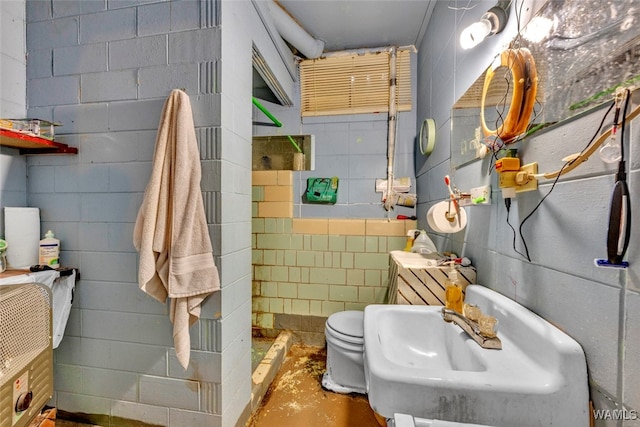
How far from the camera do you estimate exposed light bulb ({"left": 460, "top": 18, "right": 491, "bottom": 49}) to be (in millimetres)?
984

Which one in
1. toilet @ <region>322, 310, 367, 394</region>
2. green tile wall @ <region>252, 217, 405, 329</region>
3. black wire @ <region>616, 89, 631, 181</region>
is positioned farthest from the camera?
green tile wall @ <region>252, 217, 405, 329</region>

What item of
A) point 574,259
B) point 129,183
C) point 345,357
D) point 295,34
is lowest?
point 345,357

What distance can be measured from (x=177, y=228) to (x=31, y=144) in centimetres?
80

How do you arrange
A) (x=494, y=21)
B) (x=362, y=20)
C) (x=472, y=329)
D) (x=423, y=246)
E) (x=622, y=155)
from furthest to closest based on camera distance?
(x=362, y=20) < (x=423, y=246) < (x=494, y=21) < (x=472, y=329) < (x=622, y=155)

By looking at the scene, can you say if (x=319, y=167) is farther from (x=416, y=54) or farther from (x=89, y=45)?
(x=89, y=45)

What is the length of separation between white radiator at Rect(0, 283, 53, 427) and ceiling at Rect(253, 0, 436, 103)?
6.67 feet

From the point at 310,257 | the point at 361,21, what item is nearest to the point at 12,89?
the point at 310,257

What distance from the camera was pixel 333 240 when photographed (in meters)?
2.26

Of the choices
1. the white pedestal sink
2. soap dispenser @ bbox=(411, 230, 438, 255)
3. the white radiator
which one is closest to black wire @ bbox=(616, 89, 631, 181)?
the white pedestal sink

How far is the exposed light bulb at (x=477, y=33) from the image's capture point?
3.23 feet

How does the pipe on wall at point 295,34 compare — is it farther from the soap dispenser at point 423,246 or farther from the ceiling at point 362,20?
the soap dispenser at point 423,246

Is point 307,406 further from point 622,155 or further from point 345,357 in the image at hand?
point 622,155

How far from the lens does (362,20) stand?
1976 mm

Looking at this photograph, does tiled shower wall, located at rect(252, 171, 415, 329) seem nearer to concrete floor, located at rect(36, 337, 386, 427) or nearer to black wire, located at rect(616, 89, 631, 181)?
concrete floor, located at rect(36, 337, 386, 427)
